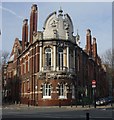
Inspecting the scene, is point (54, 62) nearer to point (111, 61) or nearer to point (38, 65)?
point (38, 65)

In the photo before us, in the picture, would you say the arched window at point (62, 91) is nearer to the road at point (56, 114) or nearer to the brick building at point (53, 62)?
the brick building at point (53, 62)

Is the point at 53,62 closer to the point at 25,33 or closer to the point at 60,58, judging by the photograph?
the point at 60,58

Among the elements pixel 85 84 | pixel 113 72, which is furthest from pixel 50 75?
pixel 85 84

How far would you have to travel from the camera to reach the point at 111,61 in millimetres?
58062

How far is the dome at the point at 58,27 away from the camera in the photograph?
164 ft

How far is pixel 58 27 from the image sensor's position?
50.8 metres

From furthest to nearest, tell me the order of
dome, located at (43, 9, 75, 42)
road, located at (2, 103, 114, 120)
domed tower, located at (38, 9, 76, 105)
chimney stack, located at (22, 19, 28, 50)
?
chimney stack, located at (22, 19, 28, 50) < dome, located at (43, 9, 75, 42) < domed tower, located at (38, 9, 76, 105) < road, located at (2, 103, 114, 120)

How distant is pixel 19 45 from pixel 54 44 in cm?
2861

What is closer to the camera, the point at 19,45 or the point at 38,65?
the point at 38,65

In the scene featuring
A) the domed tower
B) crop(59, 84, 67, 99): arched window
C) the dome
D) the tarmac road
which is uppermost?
the dome

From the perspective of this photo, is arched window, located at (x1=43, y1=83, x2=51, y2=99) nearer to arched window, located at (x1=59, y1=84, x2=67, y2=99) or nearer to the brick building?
the brick building

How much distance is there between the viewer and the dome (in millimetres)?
50116

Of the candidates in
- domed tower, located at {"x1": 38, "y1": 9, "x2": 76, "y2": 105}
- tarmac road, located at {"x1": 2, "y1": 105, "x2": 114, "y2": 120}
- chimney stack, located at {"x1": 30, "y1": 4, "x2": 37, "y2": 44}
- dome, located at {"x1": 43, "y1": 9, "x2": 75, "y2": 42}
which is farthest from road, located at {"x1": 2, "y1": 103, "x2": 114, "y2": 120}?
chimney stack, located at {"x1": 30, "y1": 4, "x2": 37, "y2": 44}

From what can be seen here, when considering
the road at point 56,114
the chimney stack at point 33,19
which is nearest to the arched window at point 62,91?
the chimney stack at point 33,19
